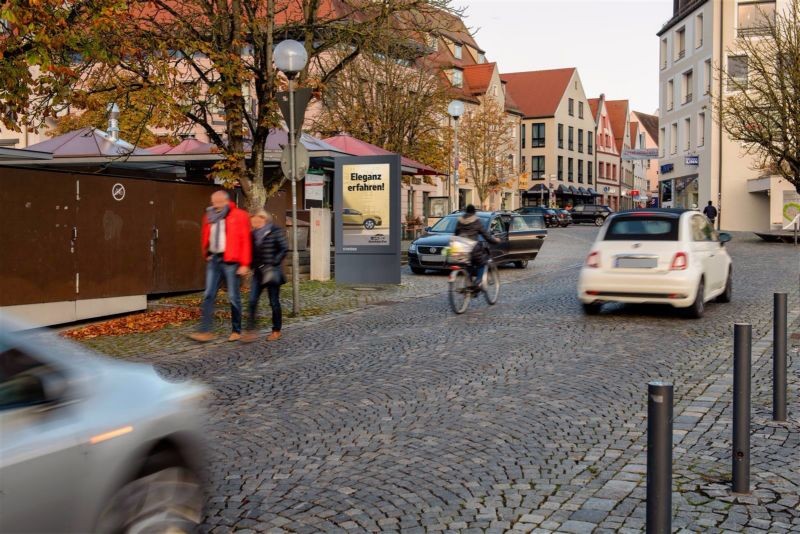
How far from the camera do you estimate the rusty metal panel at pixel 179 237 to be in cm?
1375

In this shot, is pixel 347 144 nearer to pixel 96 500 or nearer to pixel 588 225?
pixel 96 500

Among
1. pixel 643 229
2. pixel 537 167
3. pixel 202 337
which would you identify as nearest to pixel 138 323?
pixel 202 337

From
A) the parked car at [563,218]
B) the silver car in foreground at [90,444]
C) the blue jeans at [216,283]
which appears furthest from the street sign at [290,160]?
the parked car at [563,218]

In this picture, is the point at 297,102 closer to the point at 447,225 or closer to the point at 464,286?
the point at 464,286

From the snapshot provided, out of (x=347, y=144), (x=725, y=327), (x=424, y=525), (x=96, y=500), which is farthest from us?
(x=347, y=144)

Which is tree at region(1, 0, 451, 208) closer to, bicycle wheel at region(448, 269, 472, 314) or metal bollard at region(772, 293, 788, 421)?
bicycle wheel at region(448, 269, 472, 314)

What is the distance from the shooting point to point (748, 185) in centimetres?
4978

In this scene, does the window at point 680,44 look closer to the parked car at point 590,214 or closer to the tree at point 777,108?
the parked car at point 590,214

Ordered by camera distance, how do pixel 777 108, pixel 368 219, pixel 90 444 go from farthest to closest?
pixel 777 108, pixel 368 219, pixel 90 444

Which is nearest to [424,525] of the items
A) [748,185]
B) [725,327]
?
[725,327]

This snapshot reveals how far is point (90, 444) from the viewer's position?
3.04 meters

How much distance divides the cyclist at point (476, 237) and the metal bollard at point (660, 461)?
10.3m

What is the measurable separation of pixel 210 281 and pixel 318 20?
588cm

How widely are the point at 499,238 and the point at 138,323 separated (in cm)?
1072
